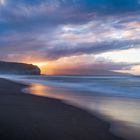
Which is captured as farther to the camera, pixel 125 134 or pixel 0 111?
pixel 0 111

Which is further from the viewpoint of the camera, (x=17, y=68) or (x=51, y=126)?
(x=17, y=68)

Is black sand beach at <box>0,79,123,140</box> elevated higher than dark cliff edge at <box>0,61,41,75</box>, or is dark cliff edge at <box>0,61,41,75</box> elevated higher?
dark cliff edge at <box>0,61,41,75</box>

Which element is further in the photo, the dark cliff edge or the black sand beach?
the dark cliff edge

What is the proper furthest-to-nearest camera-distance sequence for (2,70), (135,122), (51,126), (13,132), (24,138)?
(2,70), (135,122), (51,126), (13,132), (24,138)

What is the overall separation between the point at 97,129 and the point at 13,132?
2.72 meters

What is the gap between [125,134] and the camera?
8.15m

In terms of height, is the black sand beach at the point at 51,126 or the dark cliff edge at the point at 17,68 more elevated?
the dark cliff edge at the point at 17,68

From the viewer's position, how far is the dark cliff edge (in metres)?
170

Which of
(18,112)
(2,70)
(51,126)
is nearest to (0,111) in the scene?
(18,112)

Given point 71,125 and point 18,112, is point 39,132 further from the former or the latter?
point 18,112

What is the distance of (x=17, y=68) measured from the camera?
575 ft

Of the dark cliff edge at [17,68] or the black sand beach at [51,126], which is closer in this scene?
the black sand beach at [51,126]

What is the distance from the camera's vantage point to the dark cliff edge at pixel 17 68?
170 m

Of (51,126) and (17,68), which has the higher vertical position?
(17,68)
